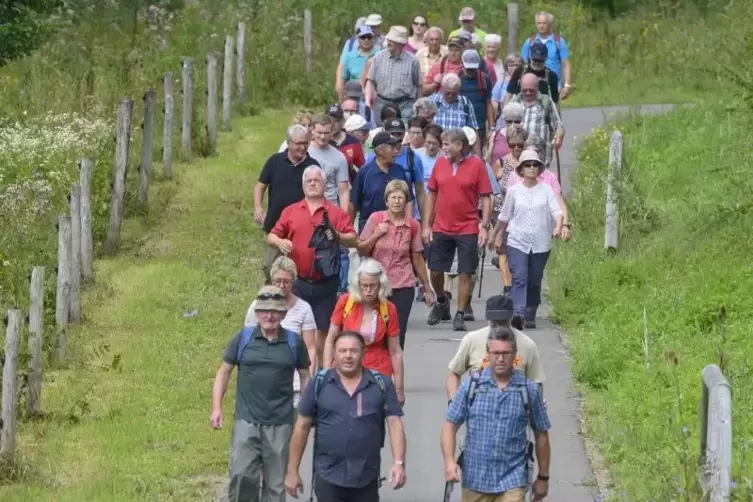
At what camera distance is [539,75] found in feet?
68.2

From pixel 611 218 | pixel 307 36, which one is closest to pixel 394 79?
pixel 611 218

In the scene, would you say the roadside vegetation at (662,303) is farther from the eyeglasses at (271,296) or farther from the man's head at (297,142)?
the man's head at (297,142)

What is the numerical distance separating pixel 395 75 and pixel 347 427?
11.4 metres

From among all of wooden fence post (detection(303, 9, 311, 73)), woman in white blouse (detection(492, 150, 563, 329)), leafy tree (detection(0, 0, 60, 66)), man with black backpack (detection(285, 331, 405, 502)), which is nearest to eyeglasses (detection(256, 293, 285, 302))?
man with black backpack (detection(285, 331, 405, 502))

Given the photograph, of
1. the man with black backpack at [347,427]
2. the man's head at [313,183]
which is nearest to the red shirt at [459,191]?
the man's head at [313,183]

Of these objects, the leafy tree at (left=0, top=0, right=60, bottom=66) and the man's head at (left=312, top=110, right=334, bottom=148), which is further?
the leafy tree at (left=0, top=0, right=60, bottom=66)

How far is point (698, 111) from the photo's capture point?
28219mm

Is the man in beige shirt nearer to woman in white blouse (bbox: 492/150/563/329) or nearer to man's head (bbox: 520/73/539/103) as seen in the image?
woman in white blouse (bbox: 492/150/563/329)

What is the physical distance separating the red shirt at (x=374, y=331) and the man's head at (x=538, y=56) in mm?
8751

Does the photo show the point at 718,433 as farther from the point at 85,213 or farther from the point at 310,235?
the point at 85,213

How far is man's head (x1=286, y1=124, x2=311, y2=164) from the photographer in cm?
1534

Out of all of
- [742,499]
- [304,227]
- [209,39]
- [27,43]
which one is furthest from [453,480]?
[209,39]

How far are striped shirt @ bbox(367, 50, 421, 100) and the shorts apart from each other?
485cm

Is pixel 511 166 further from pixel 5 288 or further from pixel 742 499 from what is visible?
pixel 742 499
